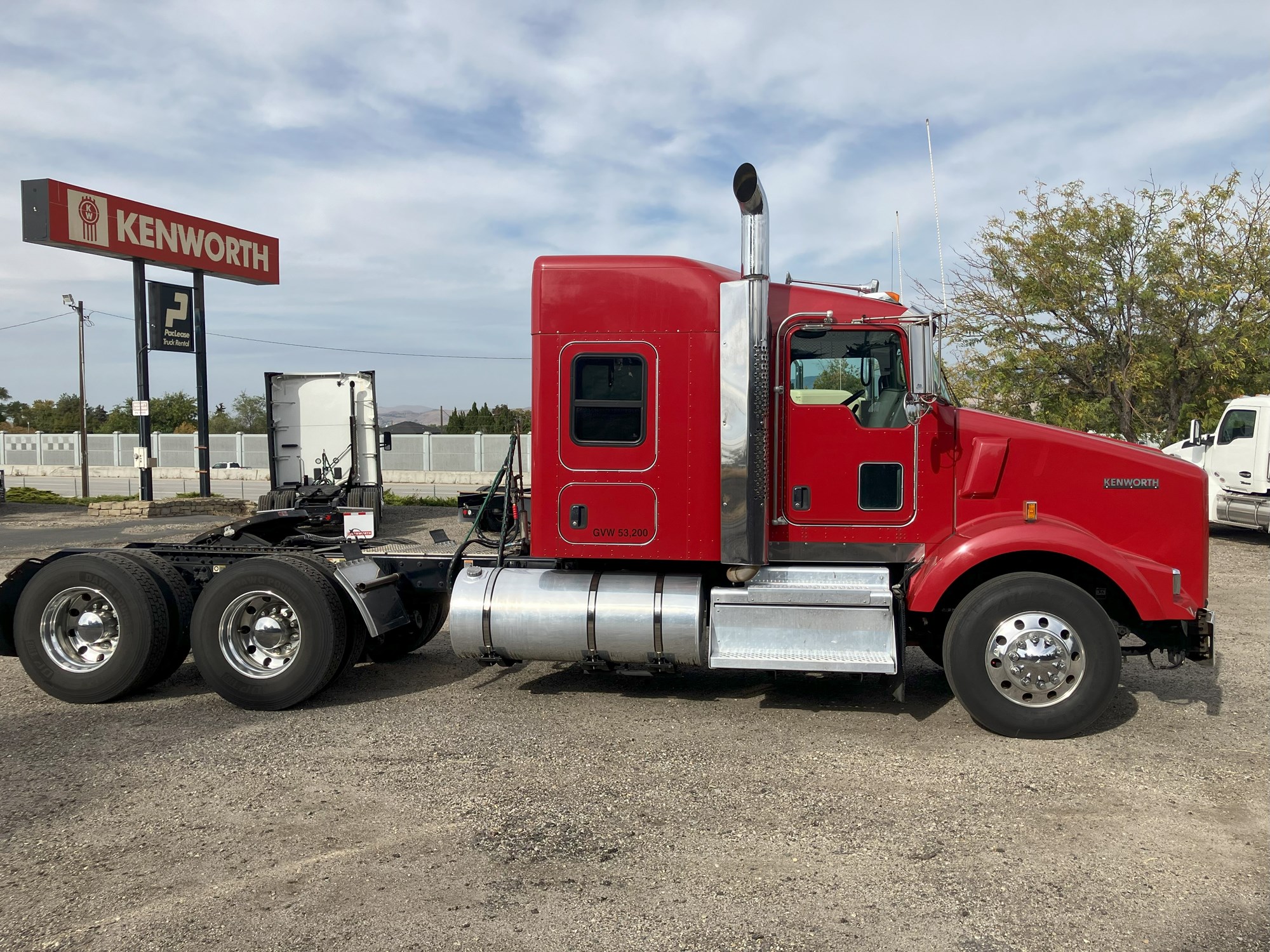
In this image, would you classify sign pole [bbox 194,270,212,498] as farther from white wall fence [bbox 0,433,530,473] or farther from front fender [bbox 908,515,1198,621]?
front fender [bbox 908,515,1198,621]

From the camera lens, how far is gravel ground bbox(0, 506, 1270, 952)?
11.8ft

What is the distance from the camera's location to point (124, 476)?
48.8 metres

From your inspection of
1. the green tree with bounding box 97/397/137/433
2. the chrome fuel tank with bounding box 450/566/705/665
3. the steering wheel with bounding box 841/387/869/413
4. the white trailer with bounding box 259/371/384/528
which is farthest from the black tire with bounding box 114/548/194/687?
the green tree with bounding box 97/397/137/433

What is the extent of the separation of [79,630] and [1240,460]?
53.0 feet

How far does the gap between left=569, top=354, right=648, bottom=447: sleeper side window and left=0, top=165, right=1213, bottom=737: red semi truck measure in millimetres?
14

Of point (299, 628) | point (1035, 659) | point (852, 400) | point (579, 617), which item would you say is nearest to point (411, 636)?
point (299, 628)

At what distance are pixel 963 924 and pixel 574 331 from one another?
3949 mm

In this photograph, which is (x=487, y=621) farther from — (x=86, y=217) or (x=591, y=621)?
(x=86, y=217)

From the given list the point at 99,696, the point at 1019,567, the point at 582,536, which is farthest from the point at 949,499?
the point at 99,696

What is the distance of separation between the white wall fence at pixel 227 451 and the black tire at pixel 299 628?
31464mm

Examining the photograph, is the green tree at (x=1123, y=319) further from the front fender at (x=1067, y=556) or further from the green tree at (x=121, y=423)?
the green tree at (x=121, y=423)

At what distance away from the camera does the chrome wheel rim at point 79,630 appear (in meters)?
6.53

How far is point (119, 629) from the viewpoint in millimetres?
6477

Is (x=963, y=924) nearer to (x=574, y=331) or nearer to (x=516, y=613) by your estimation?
(x=516, y=613)
